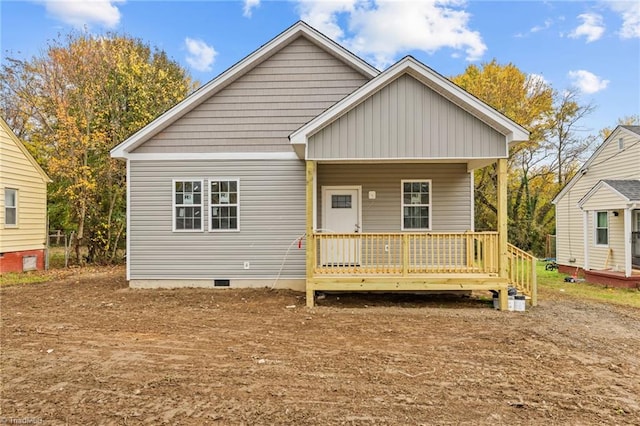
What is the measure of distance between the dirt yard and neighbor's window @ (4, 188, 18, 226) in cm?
621

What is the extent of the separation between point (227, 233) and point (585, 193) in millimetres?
13322

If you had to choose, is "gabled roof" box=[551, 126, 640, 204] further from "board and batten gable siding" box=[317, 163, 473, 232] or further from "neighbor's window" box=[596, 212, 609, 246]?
"board and batten gable siding" box=[317, 163, 473, 232]

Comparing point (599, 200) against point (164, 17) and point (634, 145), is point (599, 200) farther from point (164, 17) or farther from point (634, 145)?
point (164, 17)

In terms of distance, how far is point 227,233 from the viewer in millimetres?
9125

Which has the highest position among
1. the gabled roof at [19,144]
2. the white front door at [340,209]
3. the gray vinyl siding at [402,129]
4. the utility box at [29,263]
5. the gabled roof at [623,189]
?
the gabled roof at [19,144]

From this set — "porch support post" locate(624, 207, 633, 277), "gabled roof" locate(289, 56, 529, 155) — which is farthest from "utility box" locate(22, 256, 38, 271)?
"porch support post" locate(624, 207, 633, 277)

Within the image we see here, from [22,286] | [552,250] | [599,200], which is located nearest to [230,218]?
[22,286]

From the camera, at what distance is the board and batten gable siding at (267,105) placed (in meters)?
9.14

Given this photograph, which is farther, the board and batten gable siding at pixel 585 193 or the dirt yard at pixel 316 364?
the board and batten gable siding at pixel 585 193

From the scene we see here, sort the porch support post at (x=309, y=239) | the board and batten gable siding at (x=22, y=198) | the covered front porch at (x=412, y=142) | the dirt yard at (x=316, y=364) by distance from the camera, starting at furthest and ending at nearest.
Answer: the board and batten gable siding at (x=22, y=198) < the porch support post at (x=309, y=239) < the covered front porch at (x=412, y=142) < the dirt yard at (x=316, y=364)

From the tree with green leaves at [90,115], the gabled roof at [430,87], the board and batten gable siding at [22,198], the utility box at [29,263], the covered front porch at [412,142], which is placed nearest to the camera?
the gabled roof at [430,87]

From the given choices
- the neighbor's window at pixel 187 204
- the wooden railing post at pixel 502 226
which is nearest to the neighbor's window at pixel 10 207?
the neighbor's window at pixel 187 204

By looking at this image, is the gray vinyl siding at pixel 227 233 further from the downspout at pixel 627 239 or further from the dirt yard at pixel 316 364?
the downspout at pixel 627 239

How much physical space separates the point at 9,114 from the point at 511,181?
29.1m
